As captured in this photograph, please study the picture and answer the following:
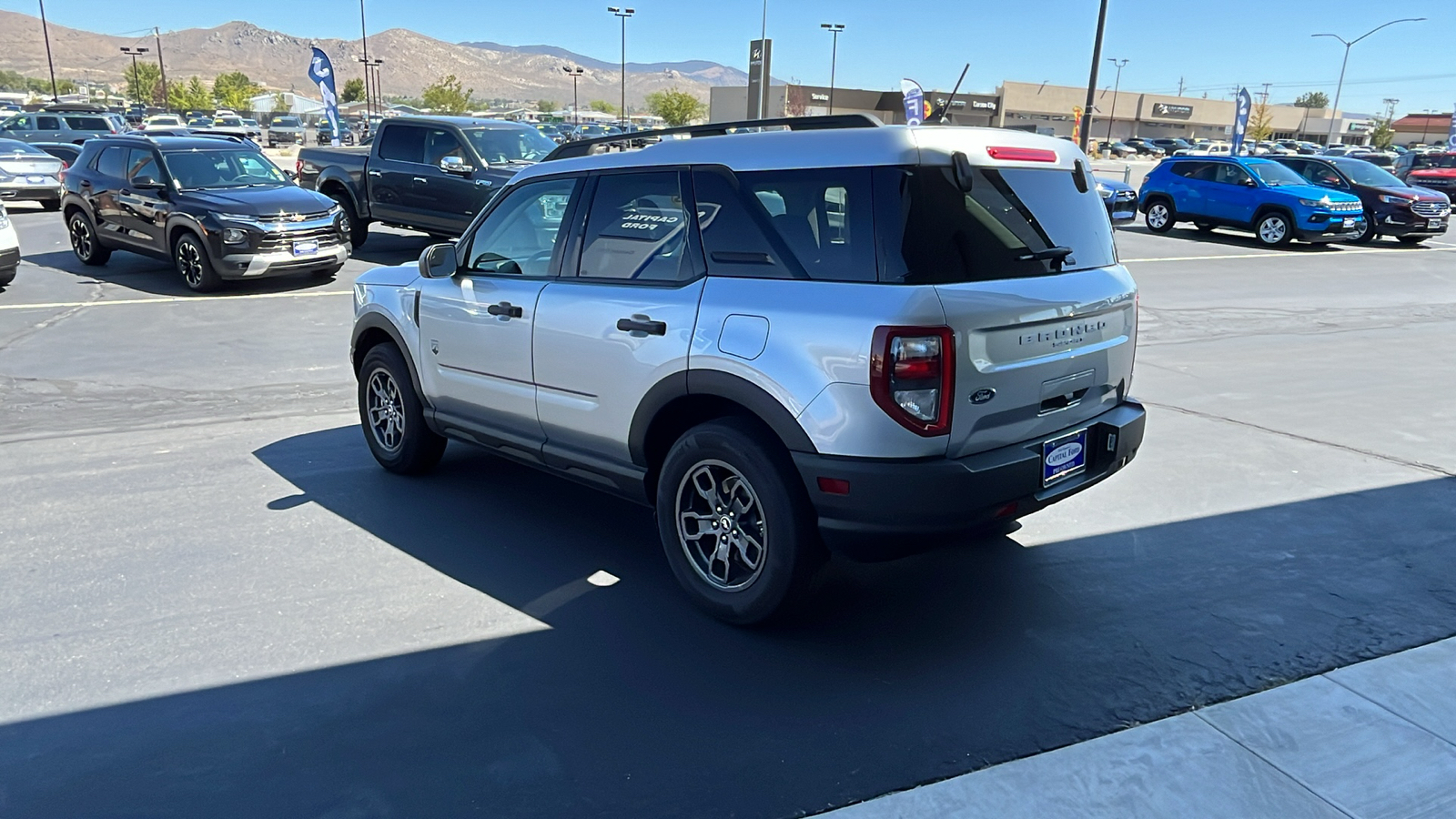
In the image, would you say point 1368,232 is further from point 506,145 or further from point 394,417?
point 394,417

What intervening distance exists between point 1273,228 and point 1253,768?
19.3 meters

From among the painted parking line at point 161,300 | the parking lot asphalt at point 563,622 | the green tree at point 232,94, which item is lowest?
the painted parking line at point 161,300

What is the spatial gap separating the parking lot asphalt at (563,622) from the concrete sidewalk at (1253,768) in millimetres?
109

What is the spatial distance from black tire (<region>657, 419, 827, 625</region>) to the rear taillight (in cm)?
52

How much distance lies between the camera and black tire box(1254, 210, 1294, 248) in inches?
755

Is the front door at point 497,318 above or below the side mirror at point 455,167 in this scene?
below

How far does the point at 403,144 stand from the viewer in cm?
1455

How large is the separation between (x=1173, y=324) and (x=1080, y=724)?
8.82 meters

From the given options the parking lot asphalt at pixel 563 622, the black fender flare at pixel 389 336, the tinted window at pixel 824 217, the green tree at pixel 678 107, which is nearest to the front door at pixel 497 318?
the black fender flare at pixel 389 336

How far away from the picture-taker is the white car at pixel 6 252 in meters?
11.1

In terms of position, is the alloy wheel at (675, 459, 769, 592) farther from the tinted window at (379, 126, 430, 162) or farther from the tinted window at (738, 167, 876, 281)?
the tinted window at (379, 126, 430, 162)

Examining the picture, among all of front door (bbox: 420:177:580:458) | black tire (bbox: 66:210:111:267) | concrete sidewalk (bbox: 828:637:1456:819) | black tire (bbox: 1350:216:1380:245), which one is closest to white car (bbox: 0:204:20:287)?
black tire (bbox: 66:210:111:267)

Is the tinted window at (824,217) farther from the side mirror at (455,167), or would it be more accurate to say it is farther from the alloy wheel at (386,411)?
the side mirror at (455,167)

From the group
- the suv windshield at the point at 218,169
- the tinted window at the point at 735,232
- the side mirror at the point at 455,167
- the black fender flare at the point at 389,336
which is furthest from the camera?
the side mirror at the point at 455,167
